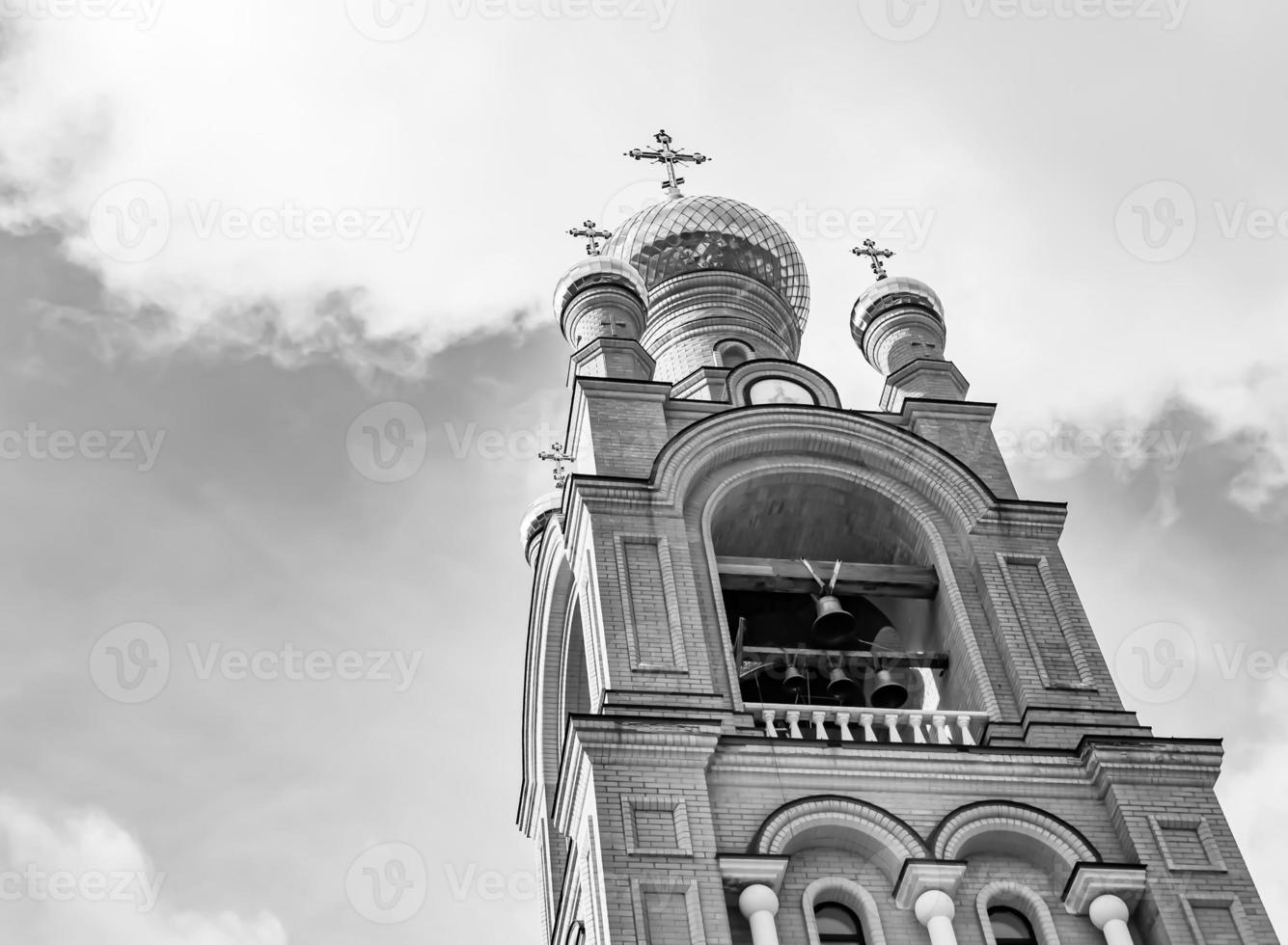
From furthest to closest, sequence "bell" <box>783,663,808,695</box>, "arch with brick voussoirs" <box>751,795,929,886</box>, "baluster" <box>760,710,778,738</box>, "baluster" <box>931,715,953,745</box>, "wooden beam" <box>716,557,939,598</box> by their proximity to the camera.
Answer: "wooden beam" <box>716,557,939,598</box>
"bell" <box>783,663,808,695</box>
"baluster" <box>931,715,953,745</box>
"baluster" <box>760,710,778,738</box>
"arch with brick voussoirs" <box>751,795,929,886</box>

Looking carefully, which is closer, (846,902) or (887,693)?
(846,902)

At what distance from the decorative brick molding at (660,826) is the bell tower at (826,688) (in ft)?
0.06

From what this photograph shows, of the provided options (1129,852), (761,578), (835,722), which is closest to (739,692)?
(835,722)

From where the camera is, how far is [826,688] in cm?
1539

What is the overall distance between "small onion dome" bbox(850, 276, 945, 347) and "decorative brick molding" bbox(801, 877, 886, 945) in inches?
290

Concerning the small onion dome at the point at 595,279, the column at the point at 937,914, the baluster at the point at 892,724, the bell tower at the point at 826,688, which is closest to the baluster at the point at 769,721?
the bell tower at the point at 826,688

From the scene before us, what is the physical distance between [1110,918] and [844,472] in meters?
4.90

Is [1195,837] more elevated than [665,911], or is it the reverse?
[1195,837]

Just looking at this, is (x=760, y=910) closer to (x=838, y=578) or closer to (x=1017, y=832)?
(x=1017, y=832)

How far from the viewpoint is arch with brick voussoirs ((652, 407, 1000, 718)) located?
15.9m

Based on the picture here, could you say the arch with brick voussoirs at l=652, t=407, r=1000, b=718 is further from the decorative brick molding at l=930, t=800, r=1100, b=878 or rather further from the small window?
the small window

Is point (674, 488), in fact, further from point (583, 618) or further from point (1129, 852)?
point (1129, 852)

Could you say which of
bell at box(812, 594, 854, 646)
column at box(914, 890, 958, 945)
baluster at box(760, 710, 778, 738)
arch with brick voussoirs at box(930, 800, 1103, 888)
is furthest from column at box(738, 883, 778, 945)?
bell at box(812, 594, 854, 646)

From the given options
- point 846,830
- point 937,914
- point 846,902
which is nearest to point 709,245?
point 846,830
